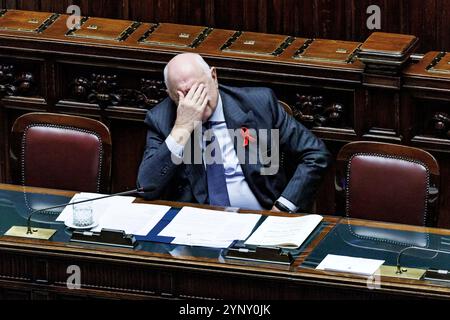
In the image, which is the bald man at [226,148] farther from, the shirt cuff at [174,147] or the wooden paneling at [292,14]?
the wooden paneling at [292,14]

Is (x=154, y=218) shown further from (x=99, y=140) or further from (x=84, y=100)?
(x=84, y=100)

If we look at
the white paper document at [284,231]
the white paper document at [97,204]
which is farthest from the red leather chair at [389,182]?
the white paper document at [97,204]

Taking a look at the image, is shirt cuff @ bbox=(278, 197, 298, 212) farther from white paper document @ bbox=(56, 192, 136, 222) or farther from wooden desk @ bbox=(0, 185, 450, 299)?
white paper document @ bbox=(56, 192, 136, 222)

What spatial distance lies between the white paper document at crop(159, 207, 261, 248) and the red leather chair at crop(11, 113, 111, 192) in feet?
2.02

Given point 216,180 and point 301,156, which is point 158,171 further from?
point 301,156

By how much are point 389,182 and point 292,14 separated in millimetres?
1987

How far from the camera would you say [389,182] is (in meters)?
6.55

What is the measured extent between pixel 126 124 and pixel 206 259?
91.1 inches

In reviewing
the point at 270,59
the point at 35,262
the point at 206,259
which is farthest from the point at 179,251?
the point at 270,59

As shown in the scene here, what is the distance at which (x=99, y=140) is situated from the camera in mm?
6906

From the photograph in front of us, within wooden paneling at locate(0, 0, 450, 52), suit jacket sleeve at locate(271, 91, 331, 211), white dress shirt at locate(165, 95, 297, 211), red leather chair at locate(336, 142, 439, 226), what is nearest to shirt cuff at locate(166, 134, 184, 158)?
white dress shirt at locate(165, 95, 297, 211)

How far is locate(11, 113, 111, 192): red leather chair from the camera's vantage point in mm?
6910

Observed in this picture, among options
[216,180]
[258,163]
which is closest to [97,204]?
[216,180]

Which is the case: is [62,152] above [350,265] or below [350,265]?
above
